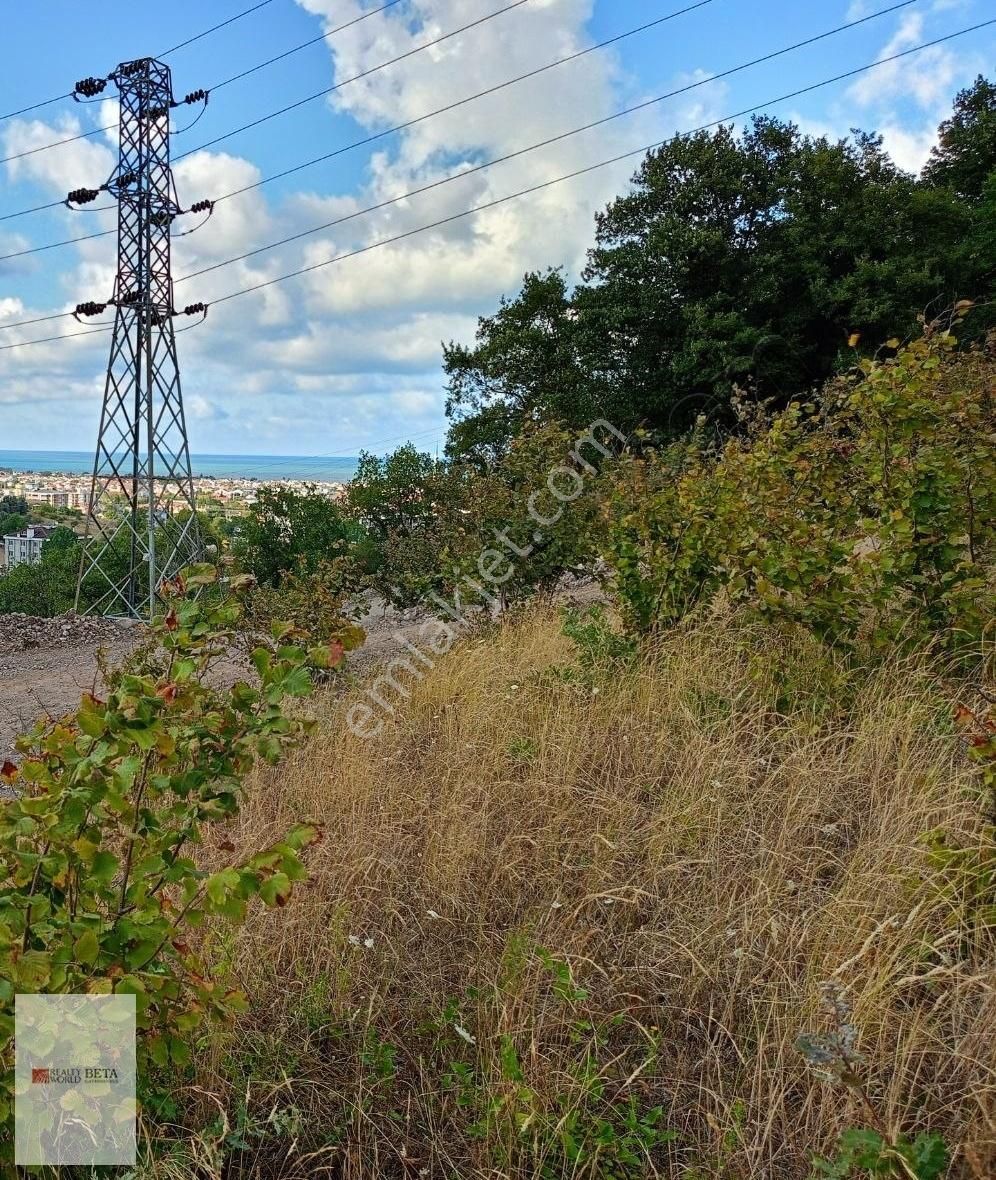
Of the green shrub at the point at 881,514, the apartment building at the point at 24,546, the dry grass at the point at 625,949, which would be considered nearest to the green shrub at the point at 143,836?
the dry grass at the point at 625,949

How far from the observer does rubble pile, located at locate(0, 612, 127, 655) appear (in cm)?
892

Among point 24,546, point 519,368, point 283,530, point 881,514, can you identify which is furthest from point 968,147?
point 24,546

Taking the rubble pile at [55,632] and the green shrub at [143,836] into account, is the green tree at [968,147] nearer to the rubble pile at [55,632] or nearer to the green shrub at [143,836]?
the rubble pile at [55,632]

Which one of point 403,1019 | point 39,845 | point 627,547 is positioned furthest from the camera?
point 627,547

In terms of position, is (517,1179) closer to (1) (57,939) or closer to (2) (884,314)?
(1) (57,939)

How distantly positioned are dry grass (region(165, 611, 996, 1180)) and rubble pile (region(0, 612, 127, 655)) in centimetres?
725

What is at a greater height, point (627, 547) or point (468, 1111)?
point (627, 547)

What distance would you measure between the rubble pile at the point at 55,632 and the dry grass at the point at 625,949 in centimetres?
725

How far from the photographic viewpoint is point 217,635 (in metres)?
1.53

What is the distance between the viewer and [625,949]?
1.95 metres

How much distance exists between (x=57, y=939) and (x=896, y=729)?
2.49 metres

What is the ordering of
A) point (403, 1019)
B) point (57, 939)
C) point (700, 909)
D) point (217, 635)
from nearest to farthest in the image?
1. point (57, 939)
2. point (217, 635)
3. point (403, 1019)
4. point (700, 909)

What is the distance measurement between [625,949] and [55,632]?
30.4ft

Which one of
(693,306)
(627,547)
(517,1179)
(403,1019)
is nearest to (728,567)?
(627,547)
